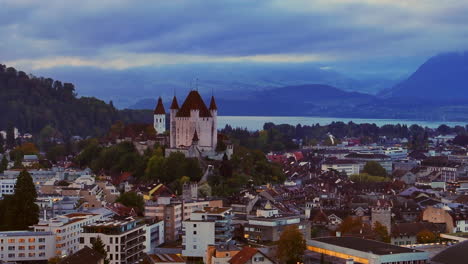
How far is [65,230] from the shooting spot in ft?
139

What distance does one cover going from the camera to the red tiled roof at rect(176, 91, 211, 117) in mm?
63750

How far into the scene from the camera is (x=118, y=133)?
244ft

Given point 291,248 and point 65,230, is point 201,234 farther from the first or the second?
point 65,230

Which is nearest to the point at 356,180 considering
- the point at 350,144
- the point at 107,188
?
the point at 107,188

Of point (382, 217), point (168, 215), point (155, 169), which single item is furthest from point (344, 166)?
point (168, 215)

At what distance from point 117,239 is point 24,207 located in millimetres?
7725

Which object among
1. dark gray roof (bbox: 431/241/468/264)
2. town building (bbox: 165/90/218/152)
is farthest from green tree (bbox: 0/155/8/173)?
dark gray roof (bbox: 431/241/468/264)

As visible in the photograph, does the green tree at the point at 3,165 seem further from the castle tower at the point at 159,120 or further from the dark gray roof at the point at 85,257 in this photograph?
the dark gray roof at the point at 85,257

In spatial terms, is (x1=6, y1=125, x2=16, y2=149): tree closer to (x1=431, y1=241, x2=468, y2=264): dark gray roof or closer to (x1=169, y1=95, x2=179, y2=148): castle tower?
(x1=169, y1=95, x2=179, y2=148): castle tower

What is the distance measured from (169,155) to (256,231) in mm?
18473

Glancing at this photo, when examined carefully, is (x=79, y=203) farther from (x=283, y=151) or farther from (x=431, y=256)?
(x=283, y=151)

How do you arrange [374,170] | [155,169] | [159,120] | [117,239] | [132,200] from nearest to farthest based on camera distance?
[117,239] < [132,200] < [155,169] < [159,120] < [374,170]

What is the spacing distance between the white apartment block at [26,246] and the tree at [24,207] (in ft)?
12.3

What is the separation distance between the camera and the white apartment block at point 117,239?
39.8 metres
